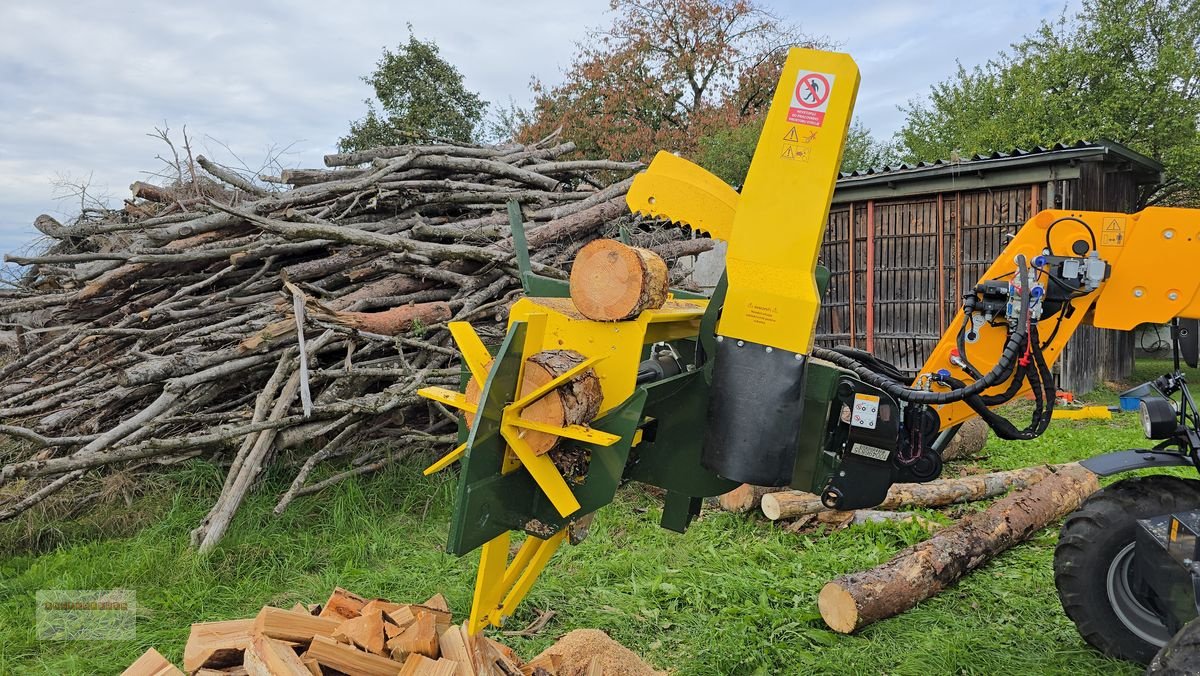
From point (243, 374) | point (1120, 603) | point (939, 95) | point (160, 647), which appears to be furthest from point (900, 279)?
point (939, 95)

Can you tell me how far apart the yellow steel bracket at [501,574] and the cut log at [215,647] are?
2.87ft

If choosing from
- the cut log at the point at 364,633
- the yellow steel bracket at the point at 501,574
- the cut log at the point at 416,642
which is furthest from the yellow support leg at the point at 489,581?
the cut log at the point at 364,633

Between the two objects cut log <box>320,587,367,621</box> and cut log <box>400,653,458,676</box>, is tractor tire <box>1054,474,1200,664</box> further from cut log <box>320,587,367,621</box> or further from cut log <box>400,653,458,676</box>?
cut log <box>320,587,367,621</box>

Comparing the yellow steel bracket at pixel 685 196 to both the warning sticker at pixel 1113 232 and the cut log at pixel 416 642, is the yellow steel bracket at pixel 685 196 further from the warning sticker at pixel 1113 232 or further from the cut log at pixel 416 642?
the cut log at pixel 416 642

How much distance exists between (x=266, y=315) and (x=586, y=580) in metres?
3.44

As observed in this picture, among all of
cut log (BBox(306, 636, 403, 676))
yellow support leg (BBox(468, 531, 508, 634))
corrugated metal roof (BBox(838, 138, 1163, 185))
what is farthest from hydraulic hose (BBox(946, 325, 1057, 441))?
corrugated metal roof (BBox(838, 138, 1163, 185))

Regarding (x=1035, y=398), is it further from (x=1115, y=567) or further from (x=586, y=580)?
(x=586, y=580)

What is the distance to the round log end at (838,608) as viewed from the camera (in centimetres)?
374

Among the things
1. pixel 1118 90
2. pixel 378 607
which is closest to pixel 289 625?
pixel 378 607

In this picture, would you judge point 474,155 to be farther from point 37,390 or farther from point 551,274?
point 37,390

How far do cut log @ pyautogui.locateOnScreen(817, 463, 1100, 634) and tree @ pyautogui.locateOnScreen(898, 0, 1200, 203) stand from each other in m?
12.9

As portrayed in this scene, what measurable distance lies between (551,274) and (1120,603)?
164 inches

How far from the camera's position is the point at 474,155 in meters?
8.16

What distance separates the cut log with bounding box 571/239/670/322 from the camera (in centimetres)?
227
